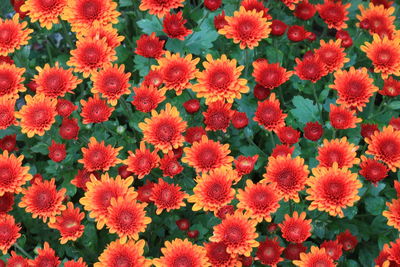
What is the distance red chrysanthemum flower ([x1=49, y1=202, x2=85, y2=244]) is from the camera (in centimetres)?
274

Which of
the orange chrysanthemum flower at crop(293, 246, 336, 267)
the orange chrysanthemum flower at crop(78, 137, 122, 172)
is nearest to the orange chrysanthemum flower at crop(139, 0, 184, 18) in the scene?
the orange chrysanthemum flower at crop(78, 137, 122, 172)

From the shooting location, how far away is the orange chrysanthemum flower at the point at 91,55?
3.14 metres

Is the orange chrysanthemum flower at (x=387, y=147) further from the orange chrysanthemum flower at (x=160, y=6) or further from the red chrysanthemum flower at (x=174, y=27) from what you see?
the orange chrysanthemum flower at (x=160, y=6)

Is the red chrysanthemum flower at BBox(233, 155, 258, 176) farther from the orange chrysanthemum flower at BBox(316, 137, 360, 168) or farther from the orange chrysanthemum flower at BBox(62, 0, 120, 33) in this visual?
the orange chrysanthemum flower at BBox(62, 0, 120, 33)

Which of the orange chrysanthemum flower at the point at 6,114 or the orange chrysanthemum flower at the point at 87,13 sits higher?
the orange chrysanthemum flower at the point at 87,13

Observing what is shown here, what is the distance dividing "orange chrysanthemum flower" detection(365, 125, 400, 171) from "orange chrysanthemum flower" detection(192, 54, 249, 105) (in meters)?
0.79

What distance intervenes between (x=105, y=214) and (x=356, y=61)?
2346 millimetres

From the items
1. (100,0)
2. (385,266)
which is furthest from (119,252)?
(100,0)

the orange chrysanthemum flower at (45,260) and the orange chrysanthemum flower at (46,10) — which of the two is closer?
the orange chrysanthemum flower at (45,260)

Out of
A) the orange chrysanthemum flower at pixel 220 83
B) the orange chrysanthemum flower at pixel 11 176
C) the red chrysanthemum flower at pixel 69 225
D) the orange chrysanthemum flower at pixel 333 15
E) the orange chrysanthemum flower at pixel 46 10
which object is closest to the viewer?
the red chrysanthemum flower at pixel 69 225

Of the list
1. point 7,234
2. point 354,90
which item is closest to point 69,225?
point 7,234

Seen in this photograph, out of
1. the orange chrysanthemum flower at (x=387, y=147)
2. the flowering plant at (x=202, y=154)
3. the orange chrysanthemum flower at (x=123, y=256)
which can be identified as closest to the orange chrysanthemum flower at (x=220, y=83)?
the flowering plant at (x=202, y=154)

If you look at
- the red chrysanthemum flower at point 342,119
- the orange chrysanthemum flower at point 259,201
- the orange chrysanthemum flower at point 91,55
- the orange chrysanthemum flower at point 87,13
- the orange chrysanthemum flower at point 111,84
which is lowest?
the orange chrysanthemum flower at point 259,201

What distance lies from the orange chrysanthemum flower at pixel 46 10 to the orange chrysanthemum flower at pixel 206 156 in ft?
4.36
